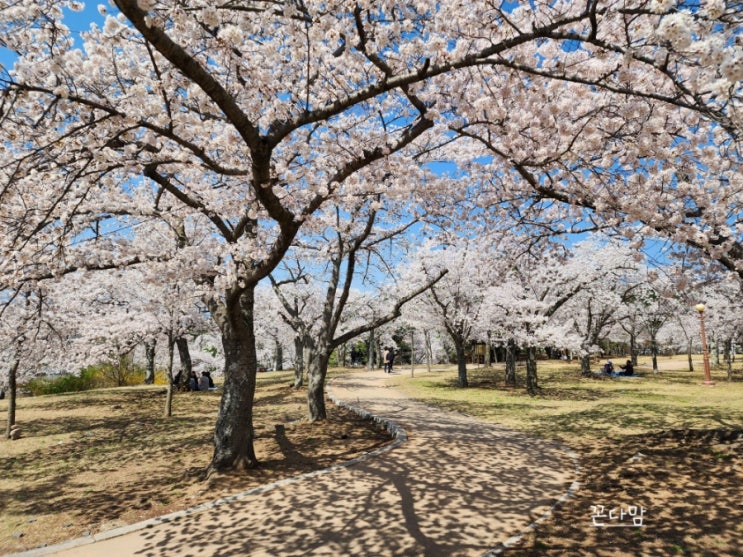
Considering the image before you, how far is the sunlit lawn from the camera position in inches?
438

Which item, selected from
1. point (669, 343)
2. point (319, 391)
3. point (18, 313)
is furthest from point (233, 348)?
point (669, 343)

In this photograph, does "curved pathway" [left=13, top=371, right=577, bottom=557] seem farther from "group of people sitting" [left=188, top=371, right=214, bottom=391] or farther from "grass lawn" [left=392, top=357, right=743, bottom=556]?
"group of people sitting" [left=188, top=371, right=214, bottom=391]

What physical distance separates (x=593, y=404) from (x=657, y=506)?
38.1 ft

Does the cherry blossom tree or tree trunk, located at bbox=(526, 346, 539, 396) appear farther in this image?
tree trunk, located at bbox=(526, 346, 539, 396)

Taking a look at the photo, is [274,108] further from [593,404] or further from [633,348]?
[633,348]

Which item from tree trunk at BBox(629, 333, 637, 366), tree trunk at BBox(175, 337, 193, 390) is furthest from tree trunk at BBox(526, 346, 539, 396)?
tree trunk at BBox(629, 333, 637, 366)

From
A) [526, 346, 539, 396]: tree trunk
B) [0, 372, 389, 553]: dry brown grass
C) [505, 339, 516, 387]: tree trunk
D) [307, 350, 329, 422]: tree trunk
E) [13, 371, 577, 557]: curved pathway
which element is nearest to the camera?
[13, 371, 577, 557]: curved pathway

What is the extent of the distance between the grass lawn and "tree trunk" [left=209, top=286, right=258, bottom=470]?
16.9 ft

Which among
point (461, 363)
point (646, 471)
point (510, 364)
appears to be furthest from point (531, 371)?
point (646, 471)

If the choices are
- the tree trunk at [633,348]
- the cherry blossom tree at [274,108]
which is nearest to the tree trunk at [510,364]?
the tree trunk at [633,348]

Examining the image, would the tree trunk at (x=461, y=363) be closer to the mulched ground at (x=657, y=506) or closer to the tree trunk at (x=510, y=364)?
the tree trunk at (x=510, y=364)

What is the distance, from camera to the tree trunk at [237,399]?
7.77 m

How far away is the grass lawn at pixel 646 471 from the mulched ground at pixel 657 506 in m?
0.01

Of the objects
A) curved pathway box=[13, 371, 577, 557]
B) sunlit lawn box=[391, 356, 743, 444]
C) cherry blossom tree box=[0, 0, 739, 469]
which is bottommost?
sunlit lawn box=[391, 356, 743, 444]
